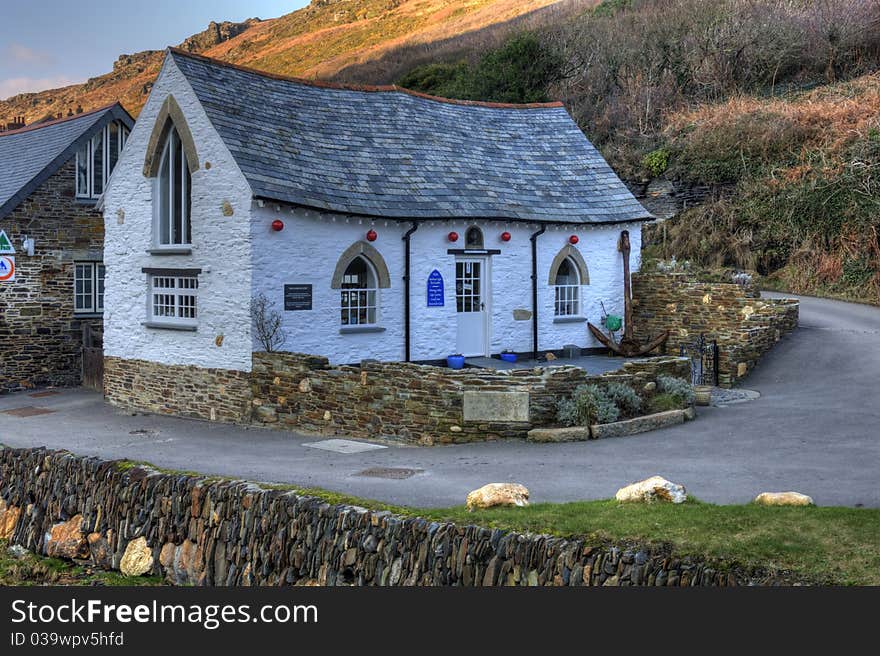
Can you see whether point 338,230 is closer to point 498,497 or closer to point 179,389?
point 179,389

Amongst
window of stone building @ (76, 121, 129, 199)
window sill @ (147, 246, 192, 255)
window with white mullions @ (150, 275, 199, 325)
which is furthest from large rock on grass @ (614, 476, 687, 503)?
window of stone building @ (76, 121, 129, 199)

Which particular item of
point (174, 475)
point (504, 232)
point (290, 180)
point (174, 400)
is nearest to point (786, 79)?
point (504, 232)

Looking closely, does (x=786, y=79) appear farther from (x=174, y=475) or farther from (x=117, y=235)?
(x=174, y=475)

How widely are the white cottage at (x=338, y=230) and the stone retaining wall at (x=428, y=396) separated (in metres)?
1.93

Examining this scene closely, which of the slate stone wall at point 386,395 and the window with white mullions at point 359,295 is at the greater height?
the window with white mullions at point 359,295

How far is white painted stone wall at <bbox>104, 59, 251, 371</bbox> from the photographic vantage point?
18.5 m

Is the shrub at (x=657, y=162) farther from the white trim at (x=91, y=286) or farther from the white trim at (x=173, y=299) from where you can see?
the white trim at (x=173, y=299)

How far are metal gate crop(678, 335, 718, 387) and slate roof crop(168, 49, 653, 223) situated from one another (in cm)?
474

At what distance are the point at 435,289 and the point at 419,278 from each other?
1.64ft

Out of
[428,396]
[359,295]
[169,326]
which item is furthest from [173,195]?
[428,396]

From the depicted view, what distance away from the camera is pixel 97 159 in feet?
89.2

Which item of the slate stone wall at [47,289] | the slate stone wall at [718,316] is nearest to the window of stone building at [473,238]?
the slate stone wall at [718,316]

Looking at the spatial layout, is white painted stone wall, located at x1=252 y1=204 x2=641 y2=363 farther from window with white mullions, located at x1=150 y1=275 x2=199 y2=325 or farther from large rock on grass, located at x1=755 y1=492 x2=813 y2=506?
large rock on grass, located at x1=755 y1=492 x2=813 y2=506

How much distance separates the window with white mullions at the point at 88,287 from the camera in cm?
2650
